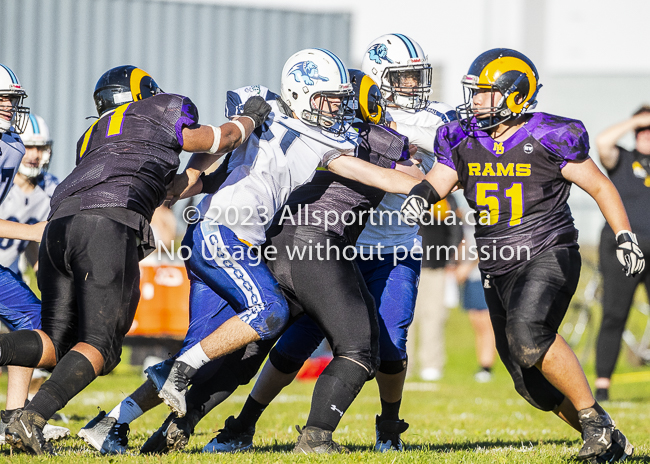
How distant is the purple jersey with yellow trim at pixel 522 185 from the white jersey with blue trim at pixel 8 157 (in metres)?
2.35

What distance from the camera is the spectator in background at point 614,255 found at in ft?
22.1

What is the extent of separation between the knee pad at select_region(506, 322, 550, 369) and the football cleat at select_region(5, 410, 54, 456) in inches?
81.2

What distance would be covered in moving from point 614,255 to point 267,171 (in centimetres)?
399

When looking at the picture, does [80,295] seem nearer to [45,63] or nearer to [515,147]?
[515,147]

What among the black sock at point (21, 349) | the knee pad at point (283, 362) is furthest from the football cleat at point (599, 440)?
the black sock at point (21, 349)

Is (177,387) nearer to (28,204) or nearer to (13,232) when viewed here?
(13,232)

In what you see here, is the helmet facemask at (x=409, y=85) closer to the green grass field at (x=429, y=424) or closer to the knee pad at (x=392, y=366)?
the knee pad at (x=392, y=366)

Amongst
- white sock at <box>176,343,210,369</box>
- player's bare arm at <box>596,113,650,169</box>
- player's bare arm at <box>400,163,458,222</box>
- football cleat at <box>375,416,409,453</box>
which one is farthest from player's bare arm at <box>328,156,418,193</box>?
player's bare arm at <box>596,113,650,169</box>

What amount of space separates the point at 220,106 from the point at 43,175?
883 cm

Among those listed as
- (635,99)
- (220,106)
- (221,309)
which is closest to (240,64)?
(220,106)

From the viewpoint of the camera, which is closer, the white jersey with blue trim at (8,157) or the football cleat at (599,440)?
the football cleat at (599,440)

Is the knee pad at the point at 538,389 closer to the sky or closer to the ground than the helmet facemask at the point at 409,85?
closer to the ground

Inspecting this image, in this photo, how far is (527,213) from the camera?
12.5 ft

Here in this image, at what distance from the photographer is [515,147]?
149 inches
